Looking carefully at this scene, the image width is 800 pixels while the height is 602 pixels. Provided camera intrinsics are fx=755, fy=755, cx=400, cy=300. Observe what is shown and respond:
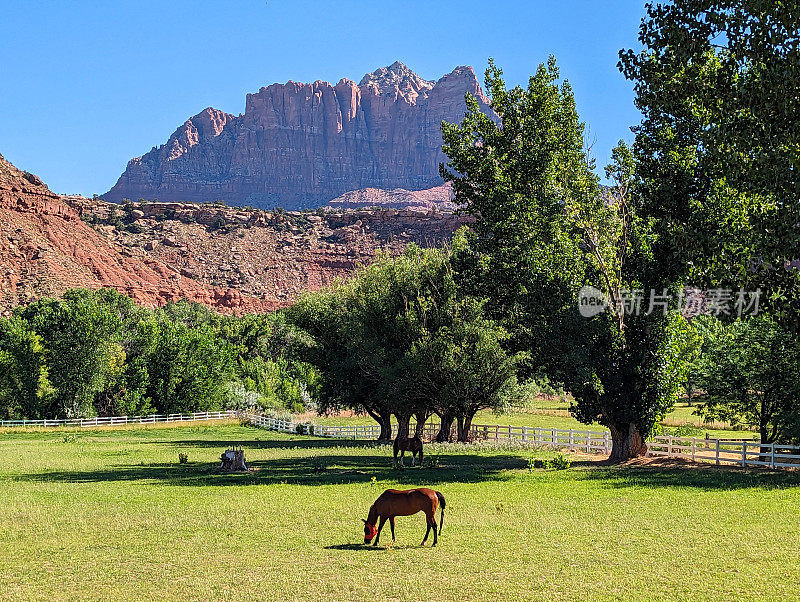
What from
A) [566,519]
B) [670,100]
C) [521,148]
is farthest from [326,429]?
[670,100]

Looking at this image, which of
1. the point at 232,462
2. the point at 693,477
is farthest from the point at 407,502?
the point at 232,462

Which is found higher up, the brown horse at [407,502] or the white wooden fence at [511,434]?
the brown horse at [407,502]

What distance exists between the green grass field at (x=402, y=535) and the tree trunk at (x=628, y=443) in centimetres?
126

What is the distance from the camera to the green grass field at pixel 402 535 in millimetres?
11586

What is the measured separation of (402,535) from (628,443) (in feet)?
55.6

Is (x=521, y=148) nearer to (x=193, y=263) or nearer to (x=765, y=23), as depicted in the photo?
(x=765, y=23)

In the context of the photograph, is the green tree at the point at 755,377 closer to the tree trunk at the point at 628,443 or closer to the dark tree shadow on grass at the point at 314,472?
the tree trunk at the point at 628,443

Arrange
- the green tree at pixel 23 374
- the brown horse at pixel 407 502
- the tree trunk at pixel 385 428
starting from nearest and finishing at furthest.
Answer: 1. the brown horse at pixel 407 502
2. the tree trunk at pixel 385 428
3. the green tree at pixel 23 374

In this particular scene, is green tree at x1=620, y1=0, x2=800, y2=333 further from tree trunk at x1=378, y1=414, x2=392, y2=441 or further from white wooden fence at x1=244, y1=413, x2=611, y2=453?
tree trunk at x1=378, y1=414, x2=392, y2=441

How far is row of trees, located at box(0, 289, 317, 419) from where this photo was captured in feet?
237

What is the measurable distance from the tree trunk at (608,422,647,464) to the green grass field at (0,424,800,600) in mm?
1263

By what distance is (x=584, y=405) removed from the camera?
29000 mm

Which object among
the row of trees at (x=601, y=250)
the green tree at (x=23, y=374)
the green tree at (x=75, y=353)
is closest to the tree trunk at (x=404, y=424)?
the row of trees at (x=601, y=250)

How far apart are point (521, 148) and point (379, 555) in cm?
2101
